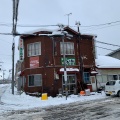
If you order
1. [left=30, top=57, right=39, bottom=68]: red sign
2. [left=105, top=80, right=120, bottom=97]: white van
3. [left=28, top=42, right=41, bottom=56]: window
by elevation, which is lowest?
[left=105, top=80, right=120, bottom=97]: white van

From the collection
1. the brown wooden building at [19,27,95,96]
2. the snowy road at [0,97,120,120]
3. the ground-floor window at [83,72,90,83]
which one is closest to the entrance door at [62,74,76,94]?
the brown wooden building at [19,27,95,96]

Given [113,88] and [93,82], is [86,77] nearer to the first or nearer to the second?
[93,82]

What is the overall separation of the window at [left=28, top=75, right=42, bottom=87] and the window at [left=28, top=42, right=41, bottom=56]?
8.88 ft


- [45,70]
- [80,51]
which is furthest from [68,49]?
[45,70]

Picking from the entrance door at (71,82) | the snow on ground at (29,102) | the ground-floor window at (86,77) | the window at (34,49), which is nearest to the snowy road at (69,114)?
the snow on ground at (29,102)

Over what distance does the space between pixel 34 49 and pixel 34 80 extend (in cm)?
366

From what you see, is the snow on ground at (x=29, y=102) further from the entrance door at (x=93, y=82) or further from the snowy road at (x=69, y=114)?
the entrance door at (x=93, y=82)

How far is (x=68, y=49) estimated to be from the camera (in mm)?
31969

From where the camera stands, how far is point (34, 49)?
3156 cm

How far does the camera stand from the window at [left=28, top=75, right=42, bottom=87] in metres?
30.7

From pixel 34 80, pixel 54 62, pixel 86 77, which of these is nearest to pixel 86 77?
pixel 86 77

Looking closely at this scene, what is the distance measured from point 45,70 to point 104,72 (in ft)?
29.2

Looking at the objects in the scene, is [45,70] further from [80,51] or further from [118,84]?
[118,84]

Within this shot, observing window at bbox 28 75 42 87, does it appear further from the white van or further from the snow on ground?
the white van
